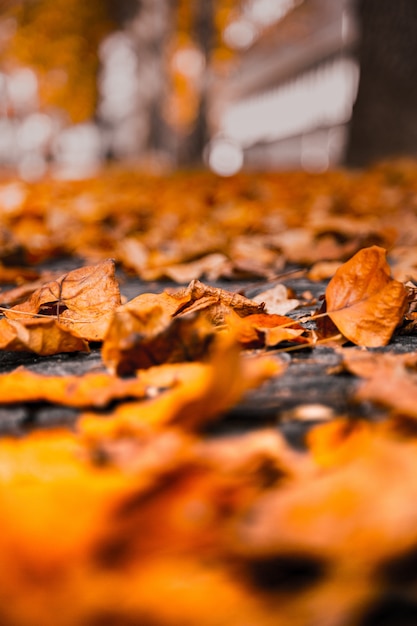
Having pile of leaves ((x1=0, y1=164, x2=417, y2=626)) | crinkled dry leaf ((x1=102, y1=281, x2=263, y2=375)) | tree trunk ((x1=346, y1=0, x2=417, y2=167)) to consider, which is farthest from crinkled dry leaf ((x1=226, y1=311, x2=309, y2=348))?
tree trunk ((x1=346, y1=0, x2=417, y2=167))

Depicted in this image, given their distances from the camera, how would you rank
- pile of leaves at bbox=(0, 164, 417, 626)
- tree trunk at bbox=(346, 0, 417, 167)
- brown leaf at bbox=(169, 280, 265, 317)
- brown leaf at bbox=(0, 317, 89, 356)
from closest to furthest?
1. pile of leaves at bbox=(0, 164, 417, 626)
2. brown leaf at bbox=(0, 317, 89, 356)
3. brown leaf at bbox=(169, 280, 265, 317)
4. tree trunk at bbox=(346, 0, 417, 167)

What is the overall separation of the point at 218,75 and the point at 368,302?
613 inches

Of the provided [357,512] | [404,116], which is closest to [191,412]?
[357,512]

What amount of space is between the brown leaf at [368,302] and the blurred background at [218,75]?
5281 millimetres

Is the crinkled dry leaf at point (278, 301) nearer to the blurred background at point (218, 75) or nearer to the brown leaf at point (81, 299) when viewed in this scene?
the brown leaf at point (81, 299)

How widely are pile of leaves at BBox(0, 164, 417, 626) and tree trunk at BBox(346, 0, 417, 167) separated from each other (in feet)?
17.3

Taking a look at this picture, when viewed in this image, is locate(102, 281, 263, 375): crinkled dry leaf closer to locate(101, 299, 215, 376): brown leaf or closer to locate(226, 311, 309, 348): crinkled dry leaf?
locate(101, 299, 215, 376): brown leaf

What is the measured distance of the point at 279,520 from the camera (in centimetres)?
46

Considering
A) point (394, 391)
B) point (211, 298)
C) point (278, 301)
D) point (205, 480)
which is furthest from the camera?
point (278, 301)

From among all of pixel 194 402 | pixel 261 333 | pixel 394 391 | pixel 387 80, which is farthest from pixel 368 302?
pixel 387 80

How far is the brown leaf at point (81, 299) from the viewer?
1056mm

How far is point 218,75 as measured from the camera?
15375mm

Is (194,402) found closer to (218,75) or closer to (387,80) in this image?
(387,80)

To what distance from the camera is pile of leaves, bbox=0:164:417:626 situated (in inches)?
A: 16.7
